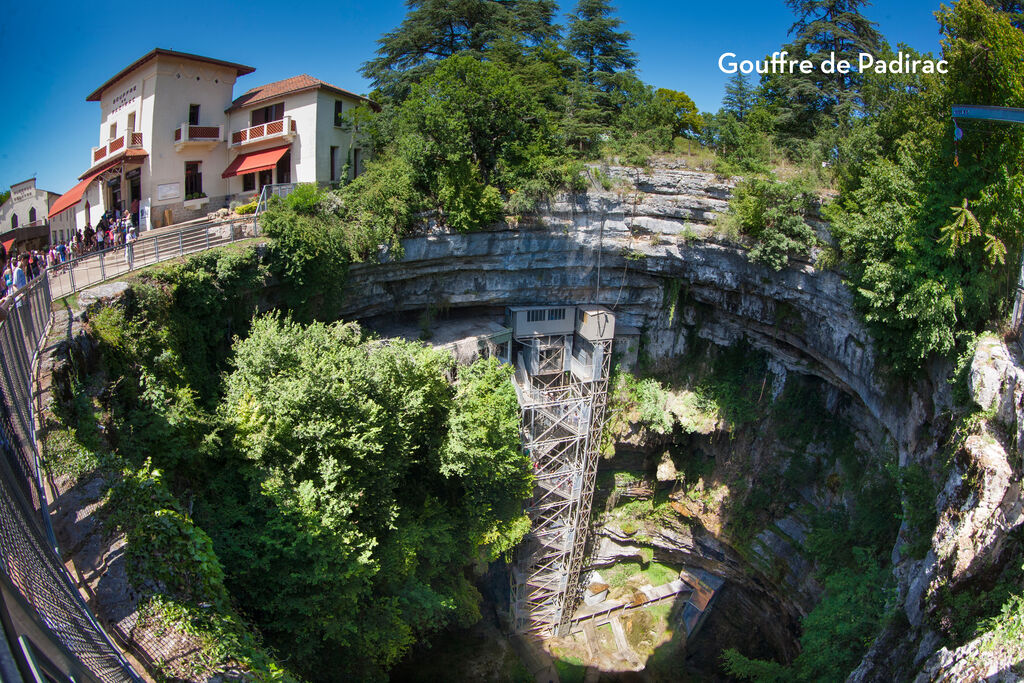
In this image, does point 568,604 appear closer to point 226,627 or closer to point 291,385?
point 291,385

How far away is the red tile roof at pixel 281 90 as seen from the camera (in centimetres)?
2320

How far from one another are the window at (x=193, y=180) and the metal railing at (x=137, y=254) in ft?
14.0

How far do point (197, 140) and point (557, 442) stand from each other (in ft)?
59.5

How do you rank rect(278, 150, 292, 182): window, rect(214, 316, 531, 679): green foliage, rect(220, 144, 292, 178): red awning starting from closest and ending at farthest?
rect(214, 316, 531, 679): green foliage < rect(220, 144, 292, 178): red awning < rect(278, 150, 292, 182): window

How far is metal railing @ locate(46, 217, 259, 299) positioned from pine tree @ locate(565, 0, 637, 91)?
690 inches

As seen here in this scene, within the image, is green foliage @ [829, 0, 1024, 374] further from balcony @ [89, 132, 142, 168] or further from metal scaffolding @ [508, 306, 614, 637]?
balcony @ [89, 132, 142, 168]

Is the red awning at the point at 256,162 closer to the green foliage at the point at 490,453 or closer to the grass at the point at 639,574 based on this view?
the green foliage at the point at 490,453

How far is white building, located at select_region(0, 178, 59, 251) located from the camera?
82.9ft

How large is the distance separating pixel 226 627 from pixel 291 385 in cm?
583

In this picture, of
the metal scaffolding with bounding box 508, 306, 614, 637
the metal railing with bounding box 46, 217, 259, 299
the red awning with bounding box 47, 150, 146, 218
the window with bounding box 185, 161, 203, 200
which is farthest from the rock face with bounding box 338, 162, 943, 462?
the red awning with bounding box 47, 150, 146, 218

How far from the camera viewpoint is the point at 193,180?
23.8m

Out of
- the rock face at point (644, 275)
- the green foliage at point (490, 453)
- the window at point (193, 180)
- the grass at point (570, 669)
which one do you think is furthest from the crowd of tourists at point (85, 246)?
the grass at point (570, 669)

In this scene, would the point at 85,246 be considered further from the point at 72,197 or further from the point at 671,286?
the point at 671,286

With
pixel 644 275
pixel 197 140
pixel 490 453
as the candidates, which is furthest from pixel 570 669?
pixel 197 140
